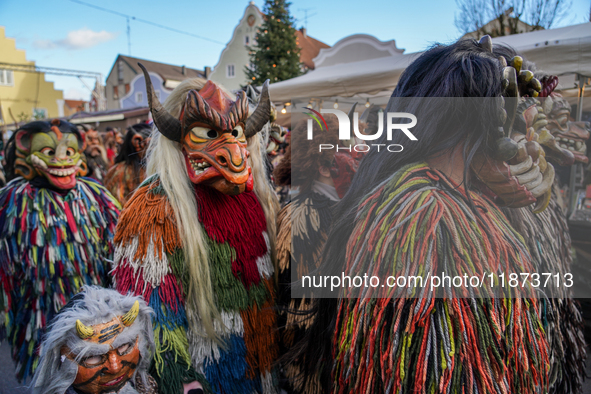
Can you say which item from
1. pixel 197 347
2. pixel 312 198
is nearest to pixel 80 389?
pixel 197 347

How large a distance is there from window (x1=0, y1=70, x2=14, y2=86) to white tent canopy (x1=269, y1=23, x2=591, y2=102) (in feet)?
85.3

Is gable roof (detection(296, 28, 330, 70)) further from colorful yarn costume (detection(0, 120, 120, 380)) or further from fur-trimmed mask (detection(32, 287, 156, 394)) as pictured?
fur-trimmed mask (detection(32, 287, 156, 394))

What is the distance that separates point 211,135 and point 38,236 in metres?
1.37

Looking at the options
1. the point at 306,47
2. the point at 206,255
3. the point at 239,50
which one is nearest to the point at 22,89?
the point at 239,50

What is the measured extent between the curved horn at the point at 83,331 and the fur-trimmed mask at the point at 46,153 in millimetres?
1339

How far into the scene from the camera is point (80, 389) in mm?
1120

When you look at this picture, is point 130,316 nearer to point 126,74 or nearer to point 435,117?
point 435,117

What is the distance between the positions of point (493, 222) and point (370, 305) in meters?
0.37

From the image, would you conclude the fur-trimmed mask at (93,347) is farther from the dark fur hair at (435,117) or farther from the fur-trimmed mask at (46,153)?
the fur-trimmed mask at (46,153)

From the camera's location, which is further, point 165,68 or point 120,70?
point 120,70

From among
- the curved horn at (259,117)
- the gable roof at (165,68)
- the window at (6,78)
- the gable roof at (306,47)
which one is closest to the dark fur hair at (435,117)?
the curved horn at (259,117)

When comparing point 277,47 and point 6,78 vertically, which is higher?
point 6,78

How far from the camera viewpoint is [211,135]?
1.41 m

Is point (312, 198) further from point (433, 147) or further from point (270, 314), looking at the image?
point (433, 147)
